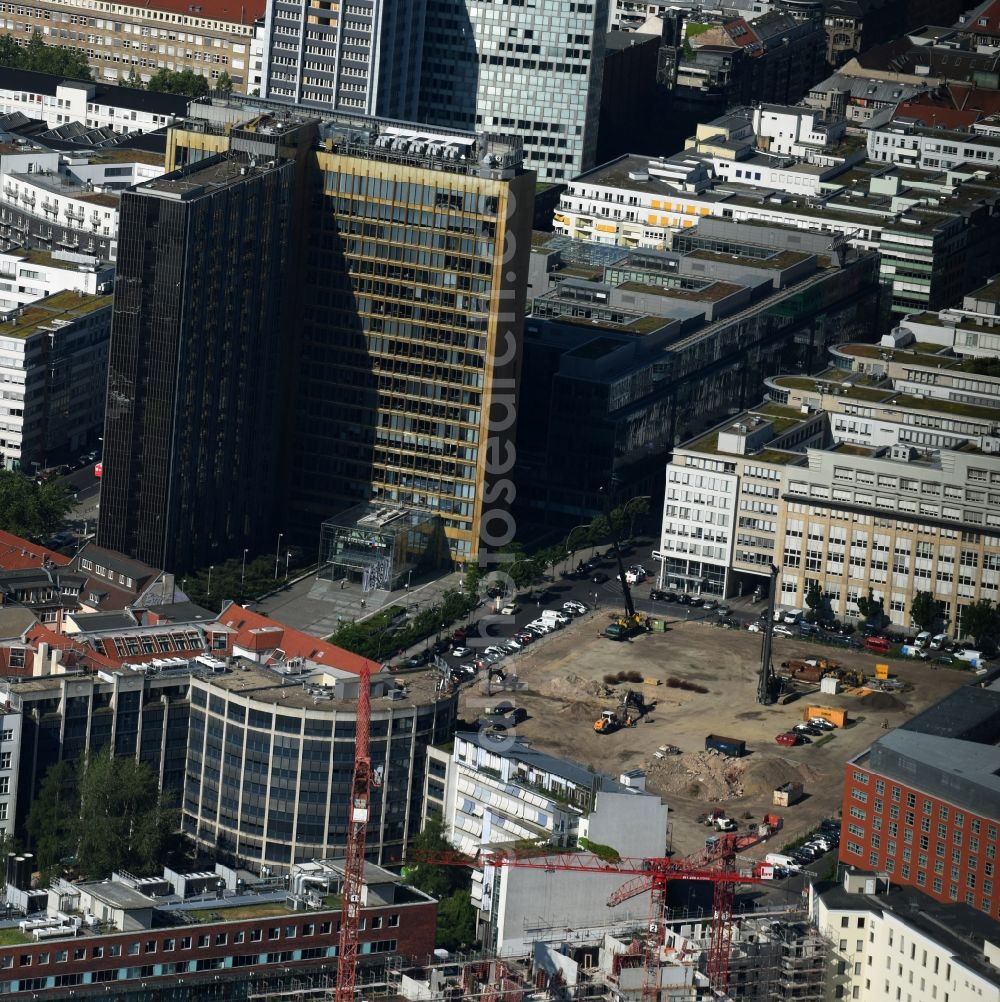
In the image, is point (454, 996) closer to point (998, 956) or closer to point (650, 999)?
point (650, 999)

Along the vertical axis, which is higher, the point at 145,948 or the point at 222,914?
the point at 222,914

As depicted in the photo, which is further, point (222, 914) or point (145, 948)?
point (222, 914)

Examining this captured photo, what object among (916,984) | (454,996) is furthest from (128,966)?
(916,984)

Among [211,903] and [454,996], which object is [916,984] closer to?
[454,996]

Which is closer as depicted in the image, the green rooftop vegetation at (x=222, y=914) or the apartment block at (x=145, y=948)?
the apartment block at (x=145, y=948)

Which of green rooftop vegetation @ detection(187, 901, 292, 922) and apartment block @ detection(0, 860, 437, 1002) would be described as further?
green rooftop vegetation @ detection(187, 901, 292, 922)

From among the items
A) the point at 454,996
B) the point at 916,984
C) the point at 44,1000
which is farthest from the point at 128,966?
the point at 916,984

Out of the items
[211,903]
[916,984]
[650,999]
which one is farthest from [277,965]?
[916,984]
